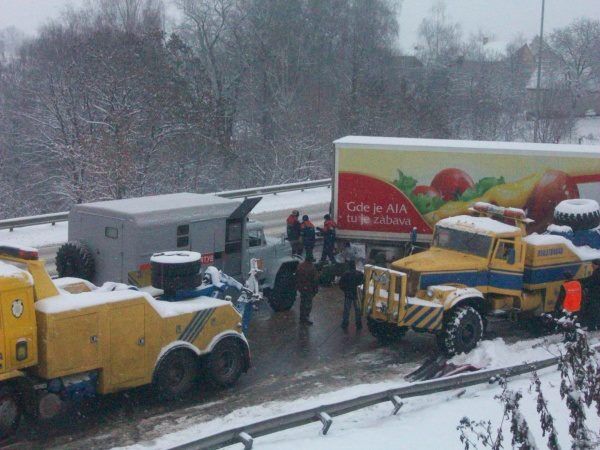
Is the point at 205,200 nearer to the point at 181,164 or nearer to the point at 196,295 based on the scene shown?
the point at 196,295

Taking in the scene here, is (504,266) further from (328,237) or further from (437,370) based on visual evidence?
(328,237)

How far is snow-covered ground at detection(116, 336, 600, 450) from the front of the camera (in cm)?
949

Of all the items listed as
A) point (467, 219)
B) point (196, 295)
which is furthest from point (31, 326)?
point (467, 219)

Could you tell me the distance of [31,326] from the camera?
10.5 m

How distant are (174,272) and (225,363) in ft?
5.26

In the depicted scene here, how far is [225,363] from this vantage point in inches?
500

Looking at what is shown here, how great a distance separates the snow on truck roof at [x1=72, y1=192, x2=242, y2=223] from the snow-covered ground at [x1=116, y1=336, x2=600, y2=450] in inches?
194

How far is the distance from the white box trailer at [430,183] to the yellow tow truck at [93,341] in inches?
326

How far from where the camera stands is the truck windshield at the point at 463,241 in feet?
49.3

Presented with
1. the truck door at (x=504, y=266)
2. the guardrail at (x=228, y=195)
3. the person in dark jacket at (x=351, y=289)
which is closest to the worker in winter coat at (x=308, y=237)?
the person in dark jacket at (x=351, y=289)

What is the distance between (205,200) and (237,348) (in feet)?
15.3

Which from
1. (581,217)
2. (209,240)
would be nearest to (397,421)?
(209,240)

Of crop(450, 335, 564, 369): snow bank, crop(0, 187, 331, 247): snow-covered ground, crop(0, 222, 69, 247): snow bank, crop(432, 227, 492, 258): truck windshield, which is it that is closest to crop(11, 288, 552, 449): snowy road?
crop(450, 335, 564, 369): snow bank

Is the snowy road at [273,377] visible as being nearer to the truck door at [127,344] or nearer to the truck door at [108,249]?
the truck door at [127,344]
